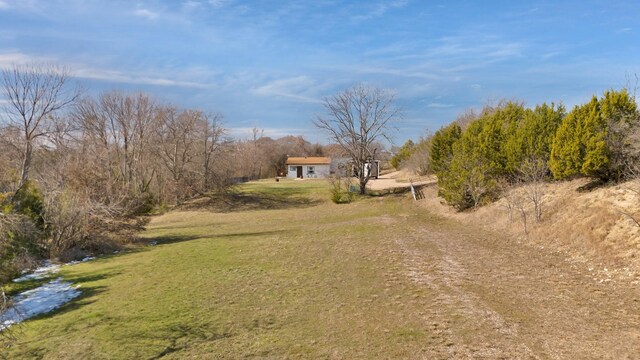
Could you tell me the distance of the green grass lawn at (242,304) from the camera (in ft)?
21.0

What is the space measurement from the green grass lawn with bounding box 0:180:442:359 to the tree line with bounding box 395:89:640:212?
554cm

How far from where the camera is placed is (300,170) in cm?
6159

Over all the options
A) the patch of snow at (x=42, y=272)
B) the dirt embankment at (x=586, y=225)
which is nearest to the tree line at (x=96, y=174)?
the patch of snow at (x=42, y=272)

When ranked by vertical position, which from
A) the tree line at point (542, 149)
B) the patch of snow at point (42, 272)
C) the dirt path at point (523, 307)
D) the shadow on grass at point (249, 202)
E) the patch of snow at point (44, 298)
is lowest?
the patch of snow at point (44, 298)

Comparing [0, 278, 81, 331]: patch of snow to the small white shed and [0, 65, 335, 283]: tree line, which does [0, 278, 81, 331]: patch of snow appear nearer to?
[0, 65, 335, 283]: tree line

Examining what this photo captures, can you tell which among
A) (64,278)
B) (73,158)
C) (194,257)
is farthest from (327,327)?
(73,158)

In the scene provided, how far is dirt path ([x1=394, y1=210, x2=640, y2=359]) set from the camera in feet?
18.5

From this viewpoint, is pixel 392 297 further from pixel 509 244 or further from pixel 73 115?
pixel 73 115

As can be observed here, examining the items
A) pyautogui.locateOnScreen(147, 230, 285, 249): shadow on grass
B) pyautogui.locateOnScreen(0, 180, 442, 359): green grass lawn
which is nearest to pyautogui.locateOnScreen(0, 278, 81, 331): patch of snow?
pyautogui.locateOnScreen(0, 180, 442, 359): green grass lawn

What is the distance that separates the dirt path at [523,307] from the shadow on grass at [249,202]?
23484 mm

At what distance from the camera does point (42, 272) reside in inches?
530

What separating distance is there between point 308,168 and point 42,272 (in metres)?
48.7

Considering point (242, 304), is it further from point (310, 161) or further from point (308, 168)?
point (310, 161)

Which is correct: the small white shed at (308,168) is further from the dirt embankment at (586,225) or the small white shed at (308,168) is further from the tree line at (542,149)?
the dirt embankment at (586,225)
